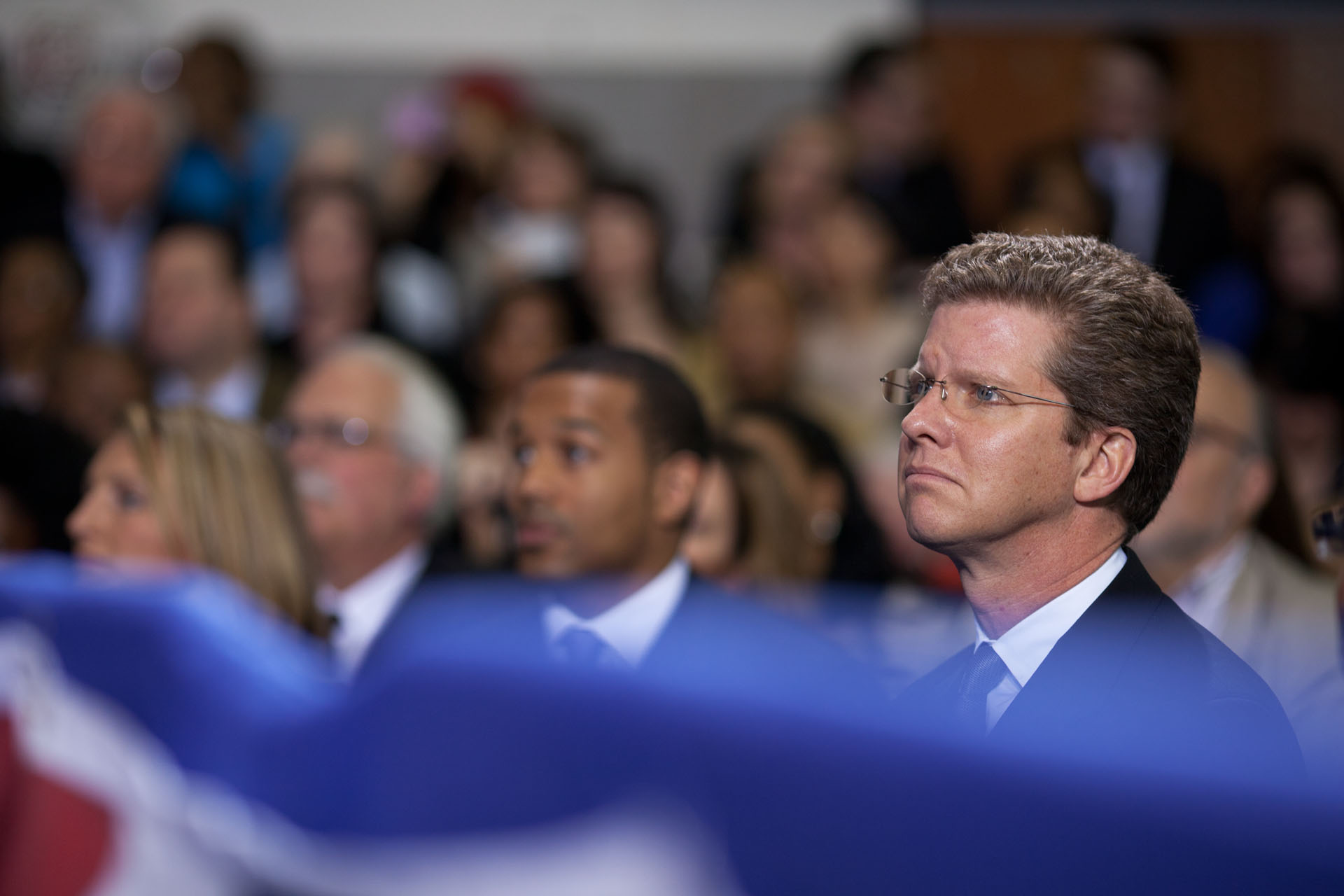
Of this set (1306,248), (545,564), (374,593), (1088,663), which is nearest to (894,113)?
(1306,248)

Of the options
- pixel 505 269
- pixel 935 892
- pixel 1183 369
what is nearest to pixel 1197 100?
pixel 505 269

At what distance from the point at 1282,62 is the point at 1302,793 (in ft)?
26.7

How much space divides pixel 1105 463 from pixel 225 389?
423cm

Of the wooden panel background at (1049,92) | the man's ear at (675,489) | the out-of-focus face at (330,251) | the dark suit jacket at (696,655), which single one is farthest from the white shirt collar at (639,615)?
the wooden panel background at (1049,92)

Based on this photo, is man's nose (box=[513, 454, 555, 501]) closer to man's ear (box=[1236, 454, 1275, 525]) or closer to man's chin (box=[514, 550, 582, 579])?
man's chin (box=[514, 550, 582, 579])

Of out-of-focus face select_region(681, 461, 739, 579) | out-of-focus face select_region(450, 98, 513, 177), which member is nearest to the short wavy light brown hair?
out-of-focus face select_region(681, 461, 739, 579)

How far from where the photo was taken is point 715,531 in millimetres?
3912

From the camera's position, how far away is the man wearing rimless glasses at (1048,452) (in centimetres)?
149

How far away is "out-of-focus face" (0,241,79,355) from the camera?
17.9ft

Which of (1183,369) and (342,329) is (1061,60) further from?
(1183,369)

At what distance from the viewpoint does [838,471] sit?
15.0ft

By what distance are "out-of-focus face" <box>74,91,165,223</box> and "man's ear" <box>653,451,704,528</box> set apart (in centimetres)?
384

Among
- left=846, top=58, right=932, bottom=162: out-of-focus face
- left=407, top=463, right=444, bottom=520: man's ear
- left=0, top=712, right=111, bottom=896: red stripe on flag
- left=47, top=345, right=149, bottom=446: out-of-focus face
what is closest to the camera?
left=0, top=712, right=111, bottom=896: red stripe on flag

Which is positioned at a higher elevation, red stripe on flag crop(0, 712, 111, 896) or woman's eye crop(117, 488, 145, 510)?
woman's eye crop(117, 488, 145, 510)
